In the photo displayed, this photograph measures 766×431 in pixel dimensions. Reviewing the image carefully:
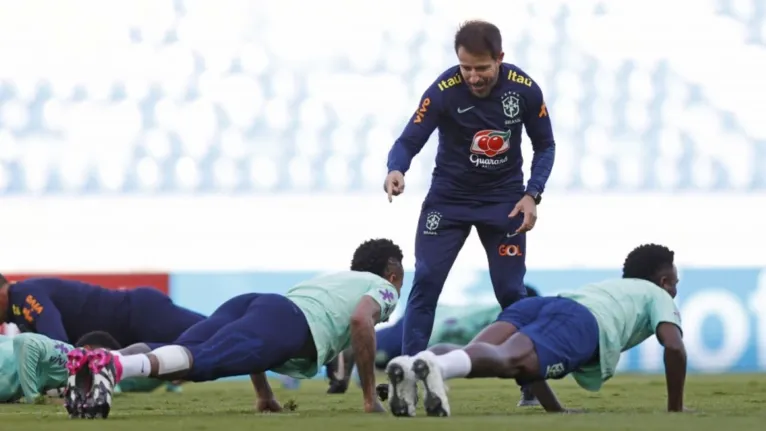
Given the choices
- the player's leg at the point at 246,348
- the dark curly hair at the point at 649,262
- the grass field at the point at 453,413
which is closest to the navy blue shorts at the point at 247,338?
the player's leg at the point at 246,348

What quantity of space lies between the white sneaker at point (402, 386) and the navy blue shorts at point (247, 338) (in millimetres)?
900

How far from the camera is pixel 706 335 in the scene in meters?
15.6

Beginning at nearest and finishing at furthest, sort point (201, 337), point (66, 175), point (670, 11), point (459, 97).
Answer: point (201, 337)
point (459, 97)
point (66, 175)
point (670, 11)

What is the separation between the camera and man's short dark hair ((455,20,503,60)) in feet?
23.2

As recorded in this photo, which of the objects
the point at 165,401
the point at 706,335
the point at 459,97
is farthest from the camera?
the point at 706,335

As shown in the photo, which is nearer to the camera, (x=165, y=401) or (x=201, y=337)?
(x=201, y=337)

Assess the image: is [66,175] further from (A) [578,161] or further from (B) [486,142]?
(B) [486,142]

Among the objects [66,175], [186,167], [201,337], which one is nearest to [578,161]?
[186,167]

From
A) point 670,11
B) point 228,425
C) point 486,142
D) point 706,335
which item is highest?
point 670,11

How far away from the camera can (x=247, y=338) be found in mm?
6461

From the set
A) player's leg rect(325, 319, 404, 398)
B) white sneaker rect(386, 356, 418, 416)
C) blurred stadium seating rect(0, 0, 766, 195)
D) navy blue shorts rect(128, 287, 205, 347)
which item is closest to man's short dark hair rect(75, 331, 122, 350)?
navy blue shorts rect(128, 287, 205, 347)

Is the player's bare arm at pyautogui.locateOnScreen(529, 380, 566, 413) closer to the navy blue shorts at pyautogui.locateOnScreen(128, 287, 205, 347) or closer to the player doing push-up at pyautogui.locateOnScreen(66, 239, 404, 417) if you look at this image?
the player doing push-up at pyautogui.locateOnScreen(66, 239, 404, 417)

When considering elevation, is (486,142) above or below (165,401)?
above

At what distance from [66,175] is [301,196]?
2.72 m
